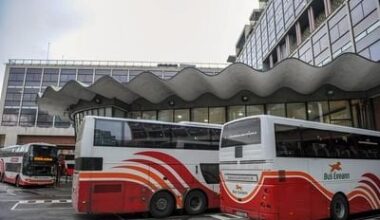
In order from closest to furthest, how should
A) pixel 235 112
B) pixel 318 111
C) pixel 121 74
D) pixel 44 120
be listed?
pixel 318 111 < pixel 235 112 < pixel 44 120 < pixel 121 74

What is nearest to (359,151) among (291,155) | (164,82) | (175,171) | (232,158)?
(291,155)

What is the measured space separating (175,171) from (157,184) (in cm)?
76

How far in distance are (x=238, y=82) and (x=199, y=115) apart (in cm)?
374

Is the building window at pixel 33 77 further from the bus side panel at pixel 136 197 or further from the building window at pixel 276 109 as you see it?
the bus side panel at pixel 136 197

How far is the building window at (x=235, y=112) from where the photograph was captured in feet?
62.3

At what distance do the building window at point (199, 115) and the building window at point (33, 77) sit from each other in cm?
5099

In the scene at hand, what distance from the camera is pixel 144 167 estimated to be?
33.2 feet

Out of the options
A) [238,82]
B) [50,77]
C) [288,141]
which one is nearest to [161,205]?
[288,141]

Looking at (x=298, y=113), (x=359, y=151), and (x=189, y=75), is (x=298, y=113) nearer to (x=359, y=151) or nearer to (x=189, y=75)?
(x=189, y=75)

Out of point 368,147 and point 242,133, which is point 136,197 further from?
point 368,147

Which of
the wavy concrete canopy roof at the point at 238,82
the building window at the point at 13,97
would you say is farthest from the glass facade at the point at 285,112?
the building window at the point at 13,97

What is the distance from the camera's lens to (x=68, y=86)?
63.2 feet

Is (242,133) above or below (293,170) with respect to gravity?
above

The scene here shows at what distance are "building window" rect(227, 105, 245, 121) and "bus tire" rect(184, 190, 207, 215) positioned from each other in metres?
8.62
